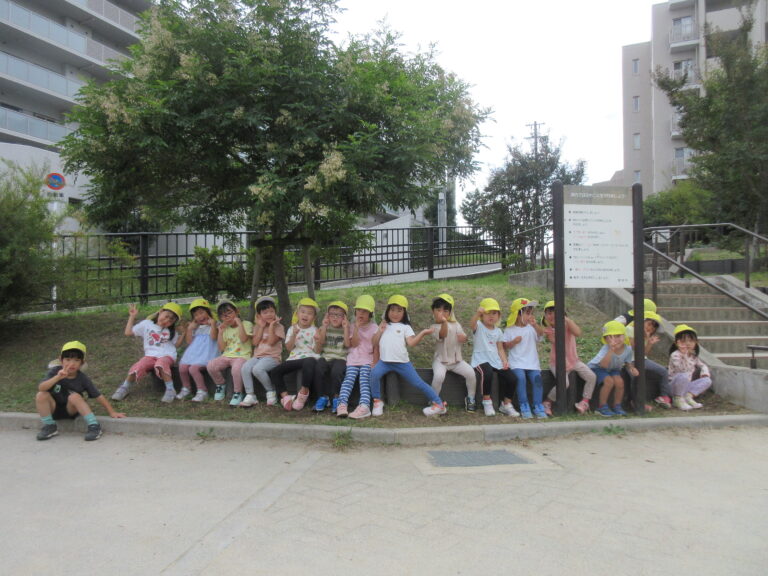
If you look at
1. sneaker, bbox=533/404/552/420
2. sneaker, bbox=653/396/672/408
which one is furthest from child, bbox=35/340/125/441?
sneaker, bbox=653/396/672/408

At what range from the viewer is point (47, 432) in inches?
213

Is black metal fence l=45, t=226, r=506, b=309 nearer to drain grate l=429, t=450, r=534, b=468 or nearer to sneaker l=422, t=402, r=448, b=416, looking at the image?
sneaker l=422, t=402, r=448, b=416

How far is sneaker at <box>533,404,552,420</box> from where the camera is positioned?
587cm

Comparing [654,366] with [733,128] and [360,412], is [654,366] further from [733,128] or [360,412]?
[733,128]

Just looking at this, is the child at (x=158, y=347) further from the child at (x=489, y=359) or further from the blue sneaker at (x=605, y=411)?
the blue sneaker at (x=605, y=411)

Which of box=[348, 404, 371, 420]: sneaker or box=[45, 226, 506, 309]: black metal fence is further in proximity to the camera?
box=[45, 226, 506, 309]: black metal fence

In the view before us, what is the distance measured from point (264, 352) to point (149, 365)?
4.28 feet

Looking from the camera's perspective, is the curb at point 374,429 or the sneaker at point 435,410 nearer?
the curb at point 374,429

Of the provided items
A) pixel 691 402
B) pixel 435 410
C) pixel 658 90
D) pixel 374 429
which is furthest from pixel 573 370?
pixel 658 90

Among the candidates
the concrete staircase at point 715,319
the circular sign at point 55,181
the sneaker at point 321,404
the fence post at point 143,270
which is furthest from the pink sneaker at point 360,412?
the circular sign at point 55,181

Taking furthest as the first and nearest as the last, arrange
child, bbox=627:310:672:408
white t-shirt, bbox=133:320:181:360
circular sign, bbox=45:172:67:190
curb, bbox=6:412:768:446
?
1. circular sign, bbox=45:172:67:190
2. white t-shirt, bbox=133:320:181:360
3. child, bbox=627:310:672:408
4. curb, bbox=6:412:768:446

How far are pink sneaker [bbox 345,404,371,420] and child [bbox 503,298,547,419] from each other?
162cm

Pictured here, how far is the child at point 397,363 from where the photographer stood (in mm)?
5801

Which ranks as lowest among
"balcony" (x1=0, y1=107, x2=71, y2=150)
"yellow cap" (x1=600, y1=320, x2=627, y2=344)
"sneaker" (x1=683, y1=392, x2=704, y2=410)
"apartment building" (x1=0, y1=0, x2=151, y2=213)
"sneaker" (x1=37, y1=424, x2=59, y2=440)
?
"sneaker" (x1=37, y1=424, x2=59, y2=440)
